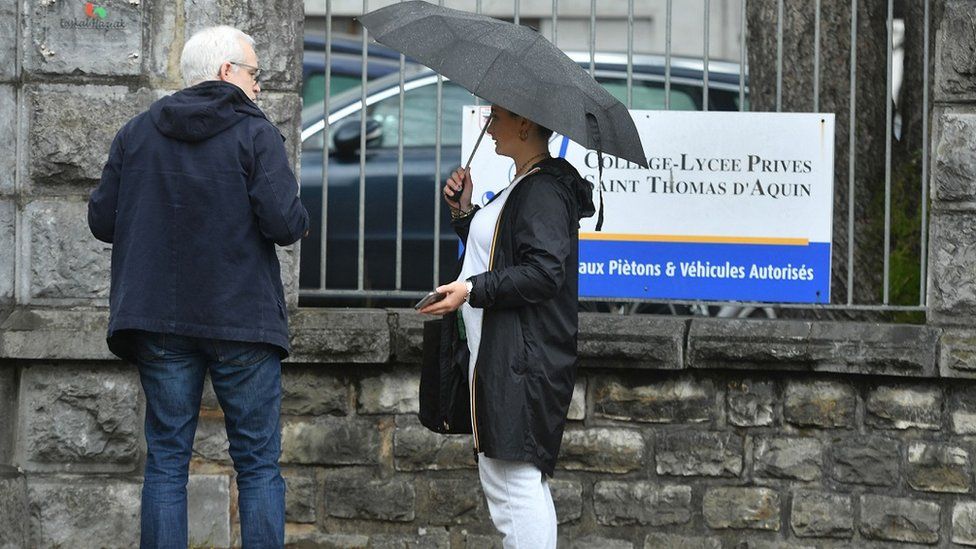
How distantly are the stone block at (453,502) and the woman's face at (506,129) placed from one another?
65.2 inches

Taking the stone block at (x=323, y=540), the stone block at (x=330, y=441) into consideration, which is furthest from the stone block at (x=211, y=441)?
the stone block at (x=323, y=540)

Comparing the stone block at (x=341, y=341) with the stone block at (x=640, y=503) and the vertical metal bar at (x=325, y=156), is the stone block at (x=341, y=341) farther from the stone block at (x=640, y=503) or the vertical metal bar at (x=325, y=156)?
the stone block at (x=640, y=503)

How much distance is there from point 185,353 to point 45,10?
5.74 feet

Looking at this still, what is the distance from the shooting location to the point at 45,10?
5.44m

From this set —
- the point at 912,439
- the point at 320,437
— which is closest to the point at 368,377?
the point at 320,437

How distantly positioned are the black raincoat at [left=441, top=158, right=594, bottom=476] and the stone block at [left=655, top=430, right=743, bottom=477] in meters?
1.35

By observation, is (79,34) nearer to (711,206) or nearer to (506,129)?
(506,129)

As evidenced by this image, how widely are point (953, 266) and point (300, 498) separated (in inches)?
101

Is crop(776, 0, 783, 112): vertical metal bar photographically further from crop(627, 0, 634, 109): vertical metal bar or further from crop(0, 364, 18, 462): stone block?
crop(0, 364, 18, 462): stone block

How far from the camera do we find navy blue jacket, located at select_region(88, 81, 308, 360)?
14.0ft

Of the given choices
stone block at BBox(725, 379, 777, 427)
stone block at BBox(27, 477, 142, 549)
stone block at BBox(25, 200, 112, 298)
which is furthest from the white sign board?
stone block at BBox(27, 477, 142, 549)

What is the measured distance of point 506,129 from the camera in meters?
4.43

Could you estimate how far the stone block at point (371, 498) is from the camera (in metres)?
5.64

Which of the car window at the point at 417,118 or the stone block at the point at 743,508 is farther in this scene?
the car window at the point at 417,118
